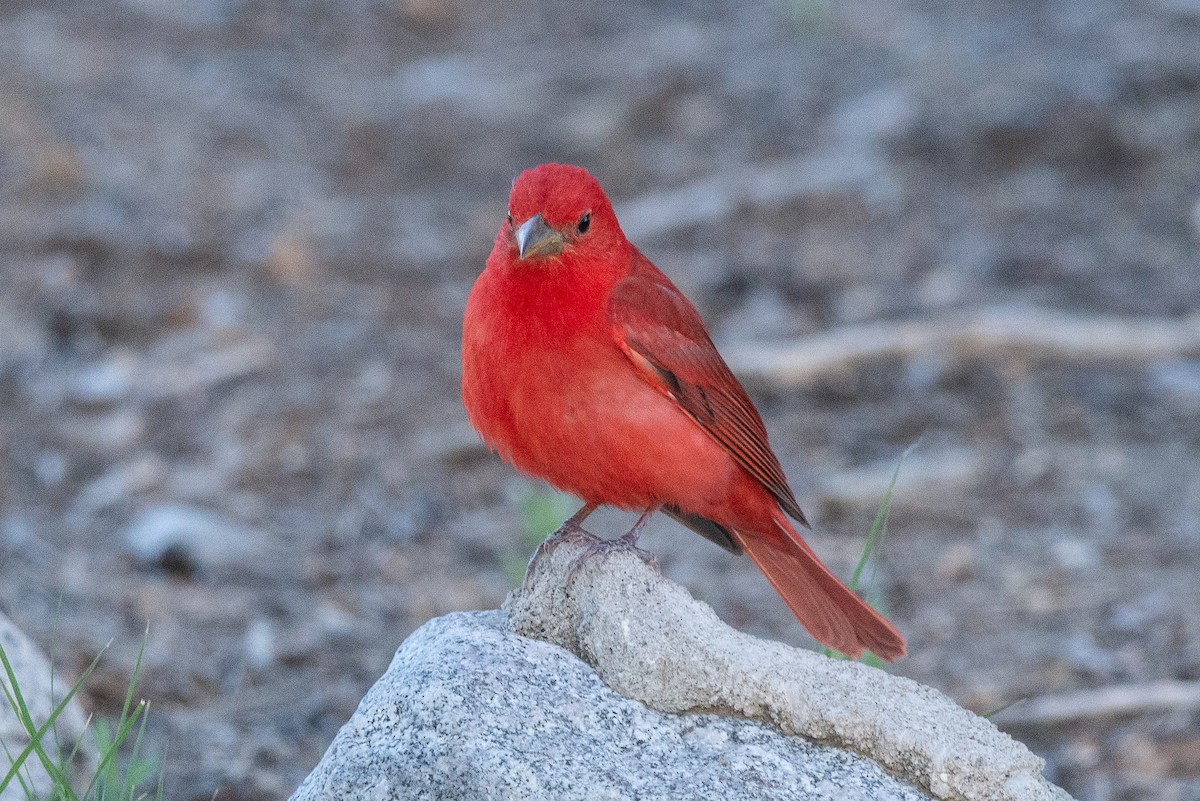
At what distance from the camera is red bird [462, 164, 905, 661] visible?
3607mm

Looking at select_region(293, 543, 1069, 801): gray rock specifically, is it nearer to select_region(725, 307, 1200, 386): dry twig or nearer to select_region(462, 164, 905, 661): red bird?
select_region(462, 164, 905, 661): red bird

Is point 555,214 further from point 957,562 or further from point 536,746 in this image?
point 957,562

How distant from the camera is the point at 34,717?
344cm

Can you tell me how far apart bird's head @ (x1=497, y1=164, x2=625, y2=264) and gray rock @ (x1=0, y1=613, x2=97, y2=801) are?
1415 millimetres

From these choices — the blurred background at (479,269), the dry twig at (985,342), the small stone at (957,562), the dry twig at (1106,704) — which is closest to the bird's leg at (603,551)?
the blurred background at (479,269)

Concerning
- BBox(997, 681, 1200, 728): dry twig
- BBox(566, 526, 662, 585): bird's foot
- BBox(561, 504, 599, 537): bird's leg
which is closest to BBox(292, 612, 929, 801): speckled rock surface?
BBox(566, 526, 662, 585): bird's foot

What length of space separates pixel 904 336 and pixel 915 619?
1.71 m

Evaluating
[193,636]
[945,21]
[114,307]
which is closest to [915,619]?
[193,636]

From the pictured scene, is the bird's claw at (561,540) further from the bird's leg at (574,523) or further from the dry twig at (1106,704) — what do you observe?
the dry twig at (1106,704)

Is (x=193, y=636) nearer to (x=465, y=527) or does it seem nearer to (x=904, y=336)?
(x=465, y=527)

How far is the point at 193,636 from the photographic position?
16.2 feet

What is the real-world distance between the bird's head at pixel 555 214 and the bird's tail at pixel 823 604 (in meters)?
0.85

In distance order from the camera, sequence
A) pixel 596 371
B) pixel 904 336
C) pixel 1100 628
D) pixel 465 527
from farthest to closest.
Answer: pixel 904 336, pixel 465 527, pixel 1100 628, pixel 596 371

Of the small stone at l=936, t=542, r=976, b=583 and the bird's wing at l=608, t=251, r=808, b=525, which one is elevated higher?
the small stone at l=936, t=542, r=976, b=583
